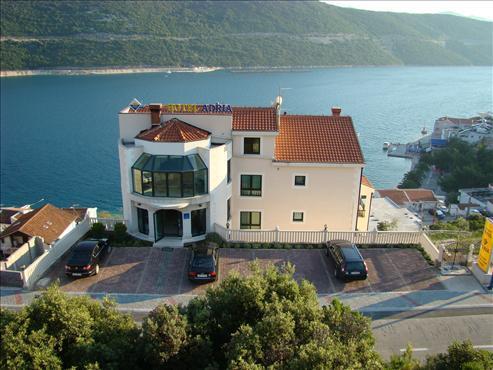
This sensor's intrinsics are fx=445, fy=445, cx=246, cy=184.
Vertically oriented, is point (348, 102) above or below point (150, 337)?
below

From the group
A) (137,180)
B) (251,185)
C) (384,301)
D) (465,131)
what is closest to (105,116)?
(465,131)

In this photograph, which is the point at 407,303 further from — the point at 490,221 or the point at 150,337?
the point at 150,337

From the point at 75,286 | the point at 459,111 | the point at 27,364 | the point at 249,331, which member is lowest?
the point at 459,111

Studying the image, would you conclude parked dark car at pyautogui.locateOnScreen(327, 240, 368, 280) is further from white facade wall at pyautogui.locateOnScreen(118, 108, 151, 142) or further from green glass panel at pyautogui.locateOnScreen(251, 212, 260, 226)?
white facade wall at pyautogui.locateOnScreen(118, 108, 151, 142)

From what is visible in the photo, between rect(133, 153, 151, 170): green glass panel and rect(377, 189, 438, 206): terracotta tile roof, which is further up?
rect(133, 153, 151, 170): green glass panel

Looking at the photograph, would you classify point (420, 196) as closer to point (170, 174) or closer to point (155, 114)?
point (155, 114)

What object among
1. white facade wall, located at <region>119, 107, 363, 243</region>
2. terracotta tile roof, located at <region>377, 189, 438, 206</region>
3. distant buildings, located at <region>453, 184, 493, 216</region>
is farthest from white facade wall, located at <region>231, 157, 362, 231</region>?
distant buildings, located at <region>453, 184, 493, 216</region>

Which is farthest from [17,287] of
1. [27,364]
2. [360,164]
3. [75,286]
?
[360,164]
